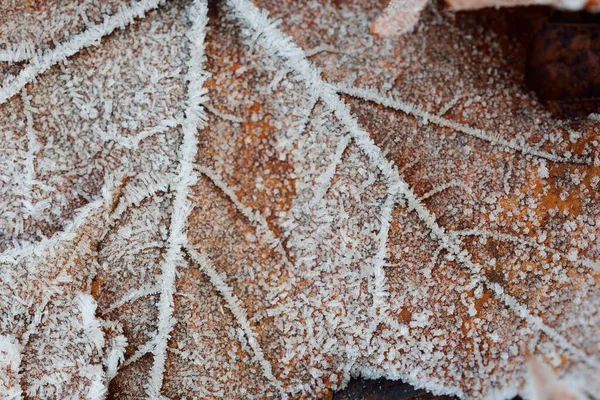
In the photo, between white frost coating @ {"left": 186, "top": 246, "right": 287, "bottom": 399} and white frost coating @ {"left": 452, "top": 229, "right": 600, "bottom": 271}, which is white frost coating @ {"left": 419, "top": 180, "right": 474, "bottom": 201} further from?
white frost coating @ {"left": 186, "top": 246, "right": 287, "bottom": 399}

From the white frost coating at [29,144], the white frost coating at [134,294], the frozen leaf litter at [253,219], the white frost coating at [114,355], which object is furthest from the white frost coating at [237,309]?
the white frost coating at [29,144]

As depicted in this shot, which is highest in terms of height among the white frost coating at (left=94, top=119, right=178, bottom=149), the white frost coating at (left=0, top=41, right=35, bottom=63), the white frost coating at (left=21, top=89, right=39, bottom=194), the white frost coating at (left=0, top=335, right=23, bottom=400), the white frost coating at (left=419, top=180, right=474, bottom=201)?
the white frost coating at (left=0, top=41, right=35, bottom=63)

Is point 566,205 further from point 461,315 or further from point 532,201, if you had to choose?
point 461,315

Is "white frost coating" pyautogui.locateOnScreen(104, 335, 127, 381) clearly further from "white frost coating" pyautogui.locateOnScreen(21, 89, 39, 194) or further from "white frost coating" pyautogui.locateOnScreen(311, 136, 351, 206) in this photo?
"white frost coating" pyautogui.locateOnScreen(311, 136, 351, 206)

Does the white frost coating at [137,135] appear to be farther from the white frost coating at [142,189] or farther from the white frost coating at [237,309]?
the white frost coating at [237,309]

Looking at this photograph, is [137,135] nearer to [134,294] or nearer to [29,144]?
[29,144]

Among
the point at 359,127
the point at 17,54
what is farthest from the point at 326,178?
the point at 17,54

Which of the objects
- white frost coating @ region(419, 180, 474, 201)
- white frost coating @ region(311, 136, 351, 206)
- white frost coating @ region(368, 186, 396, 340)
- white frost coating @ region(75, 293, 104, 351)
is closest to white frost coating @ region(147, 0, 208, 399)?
white frost coating @ region(75, 293, 104, 351)

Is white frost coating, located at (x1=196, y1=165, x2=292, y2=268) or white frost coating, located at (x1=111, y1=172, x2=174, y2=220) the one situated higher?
white frost coating, located at (x1=111, y1=172, x2=174, y2=220)
